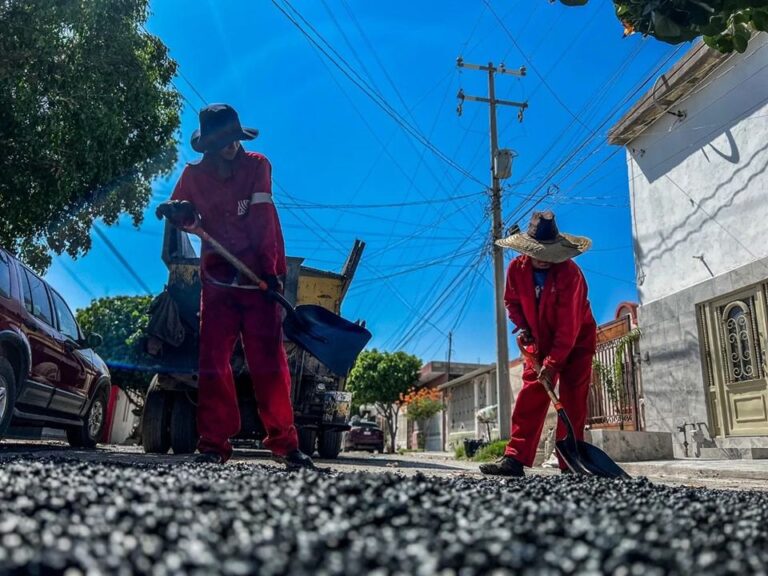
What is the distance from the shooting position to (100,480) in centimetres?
168

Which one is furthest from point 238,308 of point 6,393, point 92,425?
point 92,425

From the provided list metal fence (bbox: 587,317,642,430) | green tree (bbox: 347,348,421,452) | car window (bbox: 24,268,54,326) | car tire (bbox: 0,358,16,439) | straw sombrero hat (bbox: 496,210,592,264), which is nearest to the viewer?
straw sombrero hat (bbox: 496,210,592,264)

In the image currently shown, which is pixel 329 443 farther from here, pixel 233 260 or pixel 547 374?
pixel 233 260

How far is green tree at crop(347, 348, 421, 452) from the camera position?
109 feet

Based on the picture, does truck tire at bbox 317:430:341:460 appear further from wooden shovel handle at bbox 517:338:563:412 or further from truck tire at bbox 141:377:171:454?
wooden shovel handle at bbox 517:338:563:412

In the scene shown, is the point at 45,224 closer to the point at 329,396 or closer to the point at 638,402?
the point at 329,396

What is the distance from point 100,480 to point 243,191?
2311mm

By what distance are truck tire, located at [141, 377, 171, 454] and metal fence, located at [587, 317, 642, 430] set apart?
8.98 meters

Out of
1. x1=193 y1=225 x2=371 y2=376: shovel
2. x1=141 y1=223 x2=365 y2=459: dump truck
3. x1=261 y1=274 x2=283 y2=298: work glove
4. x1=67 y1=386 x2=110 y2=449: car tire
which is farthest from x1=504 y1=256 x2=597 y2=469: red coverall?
x1=67 y1=386 x2=110 y2=449: car tire

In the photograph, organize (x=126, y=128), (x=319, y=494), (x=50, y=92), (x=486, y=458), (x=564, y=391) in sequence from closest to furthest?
(x=319, y=494)
(x=564, y=391)
(x=50, y=92)
(x=126, y=128)
(x=486, y=458)

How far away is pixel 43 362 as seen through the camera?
566 cm

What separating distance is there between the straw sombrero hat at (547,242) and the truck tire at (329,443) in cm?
446

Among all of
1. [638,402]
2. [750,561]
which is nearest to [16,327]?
[750,561]

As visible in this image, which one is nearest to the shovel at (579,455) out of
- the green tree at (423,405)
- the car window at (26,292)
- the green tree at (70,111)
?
the car window at (26,292)
